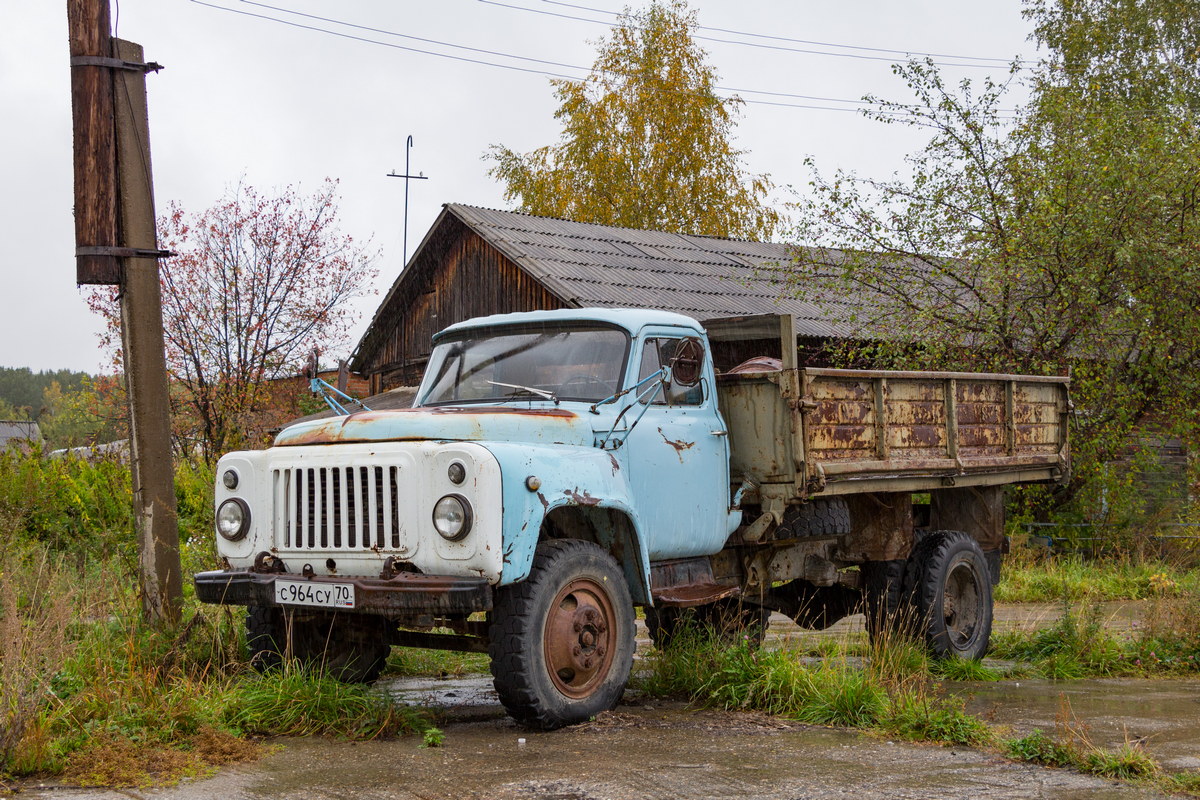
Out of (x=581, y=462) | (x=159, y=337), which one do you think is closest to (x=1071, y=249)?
(x=581, y=462)

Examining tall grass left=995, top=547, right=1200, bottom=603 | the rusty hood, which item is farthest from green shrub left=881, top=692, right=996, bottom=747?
tall grass left=995, top=547, right=1200, bottom=603

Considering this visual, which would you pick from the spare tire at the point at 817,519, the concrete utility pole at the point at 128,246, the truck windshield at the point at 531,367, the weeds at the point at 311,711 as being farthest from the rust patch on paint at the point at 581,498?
the concrete utility pole at the point at 128,246

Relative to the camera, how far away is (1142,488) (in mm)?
16719

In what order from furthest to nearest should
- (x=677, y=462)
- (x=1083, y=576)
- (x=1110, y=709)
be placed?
(x=1083, y=576) < (x=677, y=462) < (x=1110, y=709)

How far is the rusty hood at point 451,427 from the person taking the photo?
20.4ft

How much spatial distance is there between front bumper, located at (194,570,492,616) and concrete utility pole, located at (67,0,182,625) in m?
1.44

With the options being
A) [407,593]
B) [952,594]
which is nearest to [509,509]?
[407,593]

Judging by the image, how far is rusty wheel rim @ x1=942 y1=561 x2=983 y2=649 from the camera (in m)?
9.09

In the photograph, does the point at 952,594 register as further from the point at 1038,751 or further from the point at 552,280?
the point at 552,280

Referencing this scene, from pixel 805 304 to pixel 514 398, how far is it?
38.9ft

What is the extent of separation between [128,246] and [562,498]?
3.30 m

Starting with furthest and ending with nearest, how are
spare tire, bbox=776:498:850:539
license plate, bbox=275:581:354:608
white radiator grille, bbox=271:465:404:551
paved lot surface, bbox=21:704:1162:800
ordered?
spare tire, bbox=776:498:850:539
white radiator grille, bbox=271:465:404:551
license plate, bbox=275:581:354:608
paved lot surface, bbox=21:704:1162:800

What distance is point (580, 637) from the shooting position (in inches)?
248

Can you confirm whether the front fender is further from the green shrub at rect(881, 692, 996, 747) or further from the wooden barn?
the wooden barn
